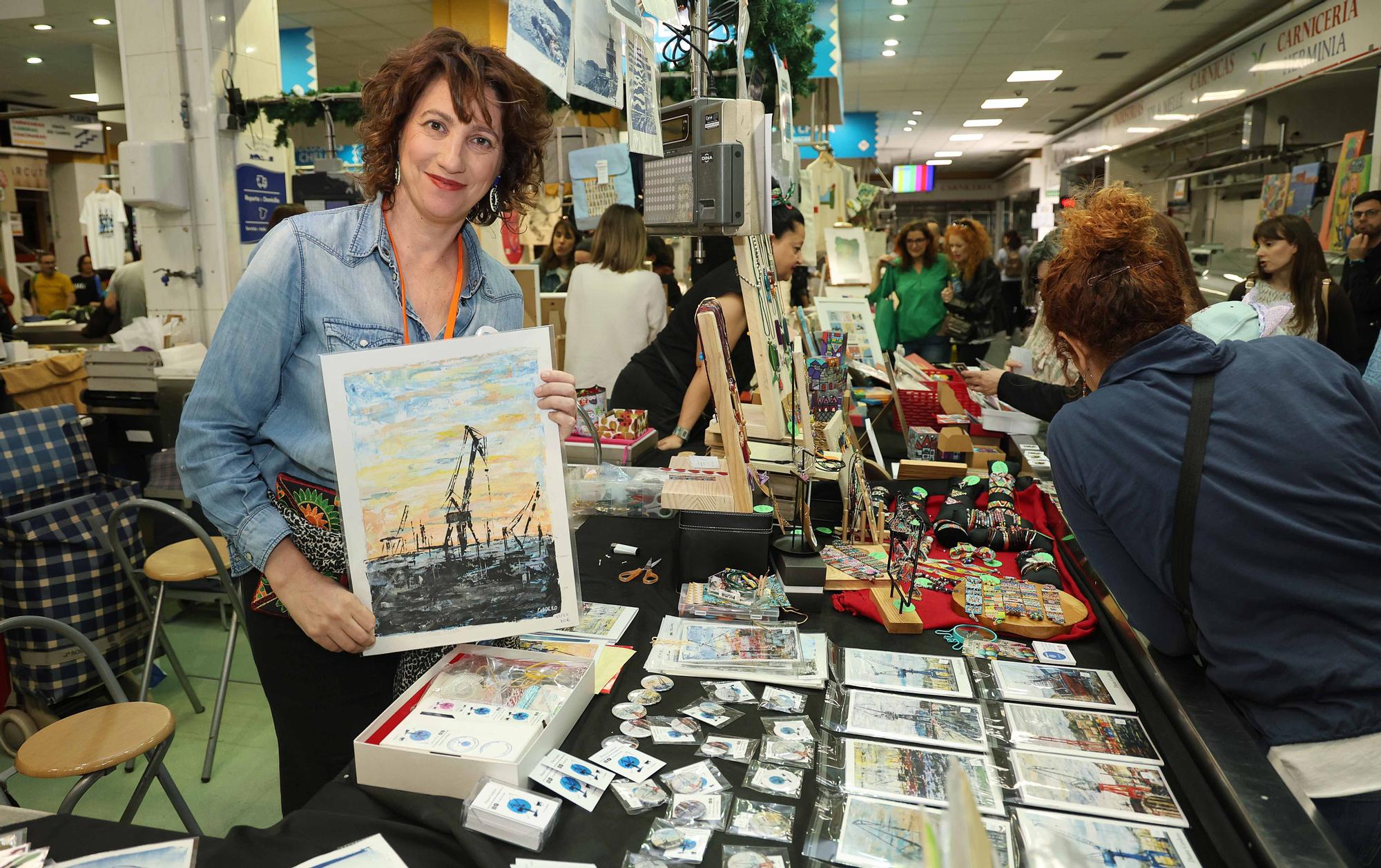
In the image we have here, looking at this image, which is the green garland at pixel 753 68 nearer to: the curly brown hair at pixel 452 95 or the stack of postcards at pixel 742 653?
the curly brown hair at pixel 452 95

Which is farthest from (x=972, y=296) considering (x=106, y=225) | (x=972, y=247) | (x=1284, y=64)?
(x=106, y=225)

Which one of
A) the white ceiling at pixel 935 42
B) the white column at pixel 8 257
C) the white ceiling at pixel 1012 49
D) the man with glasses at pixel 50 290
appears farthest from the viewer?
the white column at pixel 8 257

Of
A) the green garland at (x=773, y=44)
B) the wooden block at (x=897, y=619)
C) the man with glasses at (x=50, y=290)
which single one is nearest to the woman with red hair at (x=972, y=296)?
the green garland at (x=773, y=44)

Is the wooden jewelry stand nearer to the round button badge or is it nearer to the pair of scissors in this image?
the pair of scissors

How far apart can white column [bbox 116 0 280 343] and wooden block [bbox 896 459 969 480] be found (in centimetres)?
446

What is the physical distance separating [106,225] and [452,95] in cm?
1089

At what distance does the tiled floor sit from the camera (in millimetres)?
2629

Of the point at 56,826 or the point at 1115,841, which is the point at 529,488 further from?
the point at 1115,841

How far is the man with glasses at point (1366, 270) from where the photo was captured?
533cm

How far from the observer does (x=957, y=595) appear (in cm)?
185

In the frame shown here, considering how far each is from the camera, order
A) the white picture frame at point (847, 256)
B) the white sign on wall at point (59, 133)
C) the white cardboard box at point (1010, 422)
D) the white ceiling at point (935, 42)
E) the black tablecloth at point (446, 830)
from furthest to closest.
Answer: the white sign on wall at point (59, 133)
the white ceiling at point (935, 42)
the white picture frame at point (847, 256)
the white cardboard box at point (1010, 422)
the black tablecloth at point (446, 830)

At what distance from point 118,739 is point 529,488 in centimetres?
127

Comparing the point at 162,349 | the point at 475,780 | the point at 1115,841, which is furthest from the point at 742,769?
the point at 162,349

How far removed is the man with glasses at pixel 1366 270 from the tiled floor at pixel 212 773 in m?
6.17
